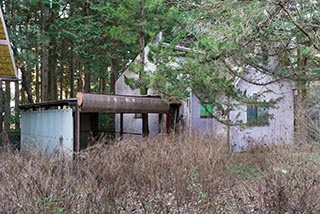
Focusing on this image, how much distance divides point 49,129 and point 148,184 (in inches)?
273

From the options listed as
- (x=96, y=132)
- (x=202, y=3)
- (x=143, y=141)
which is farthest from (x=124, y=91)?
(x=202, y=3)

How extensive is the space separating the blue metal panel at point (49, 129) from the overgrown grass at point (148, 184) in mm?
2463

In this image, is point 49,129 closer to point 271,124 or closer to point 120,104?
point 120,104

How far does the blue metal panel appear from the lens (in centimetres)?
978

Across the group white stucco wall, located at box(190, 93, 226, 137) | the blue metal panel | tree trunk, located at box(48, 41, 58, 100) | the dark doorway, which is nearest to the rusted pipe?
the blue metal panel

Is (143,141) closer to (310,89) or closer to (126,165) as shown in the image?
(126,165)

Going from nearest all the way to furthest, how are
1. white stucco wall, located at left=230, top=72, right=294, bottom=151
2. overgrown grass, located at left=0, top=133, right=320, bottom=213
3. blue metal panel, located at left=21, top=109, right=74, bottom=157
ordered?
1. overgrown grass, located at left=0, top=133, right=320, bottom=213
2. blue metal panel, located at left=21, top=109, right=74, bottom=157
3. white stucco wall, located at left=230, top=72, right=294, bottom=151

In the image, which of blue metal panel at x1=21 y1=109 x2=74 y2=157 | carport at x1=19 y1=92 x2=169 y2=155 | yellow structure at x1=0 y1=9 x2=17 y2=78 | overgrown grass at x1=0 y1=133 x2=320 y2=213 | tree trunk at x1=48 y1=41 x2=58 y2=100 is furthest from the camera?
tree trunk at x1=48 y1=41 x2=58 y2=100

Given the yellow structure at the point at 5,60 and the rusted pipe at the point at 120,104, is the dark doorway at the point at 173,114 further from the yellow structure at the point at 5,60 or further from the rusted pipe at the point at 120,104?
the yellow structure at the point at 5,60

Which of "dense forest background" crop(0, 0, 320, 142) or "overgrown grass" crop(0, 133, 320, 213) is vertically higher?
"dense forest background" crop(0, 0, 320, 142)

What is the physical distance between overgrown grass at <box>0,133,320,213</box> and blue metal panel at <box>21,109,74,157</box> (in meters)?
2.46

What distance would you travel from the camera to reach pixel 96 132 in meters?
16.1

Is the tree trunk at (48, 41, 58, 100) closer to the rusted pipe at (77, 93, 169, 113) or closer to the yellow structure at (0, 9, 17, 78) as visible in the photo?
the rusted pipe at (77, 93, 169, 113)

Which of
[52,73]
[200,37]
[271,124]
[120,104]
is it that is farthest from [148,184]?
[52,73]
